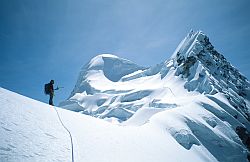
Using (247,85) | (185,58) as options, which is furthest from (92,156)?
(247,85)

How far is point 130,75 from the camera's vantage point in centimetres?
12631

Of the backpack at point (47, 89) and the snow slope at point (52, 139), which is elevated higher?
the backpack at point (47, 89)

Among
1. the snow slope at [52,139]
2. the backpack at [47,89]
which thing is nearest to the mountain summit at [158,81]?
the snow slope at [52,139]

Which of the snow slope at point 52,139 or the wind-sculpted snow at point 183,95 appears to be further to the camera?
the wind-sculpted snow at point 183,95

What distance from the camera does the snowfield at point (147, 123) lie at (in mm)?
8767

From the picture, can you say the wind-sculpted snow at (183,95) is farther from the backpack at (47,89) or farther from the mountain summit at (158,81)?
the backpack at (47,89)

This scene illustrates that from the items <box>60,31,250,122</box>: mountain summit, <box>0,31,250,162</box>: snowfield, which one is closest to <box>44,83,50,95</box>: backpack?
<box>0,31,250,162</box>: snowfield

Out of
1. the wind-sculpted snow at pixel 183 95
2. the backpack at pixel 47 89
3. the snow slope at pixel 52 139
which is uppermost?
the wind-sculpted snow at pixel 183 95

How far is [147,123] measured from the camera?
24.6m

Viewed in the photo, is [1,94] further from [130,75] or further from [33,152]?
[130,75]

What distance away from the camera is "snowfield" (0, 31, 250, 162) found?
8.77m

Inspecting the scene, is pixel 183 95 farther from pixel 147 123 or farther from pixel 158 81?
pixel 147 123

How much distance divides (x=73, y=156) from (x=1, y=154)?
109 inches

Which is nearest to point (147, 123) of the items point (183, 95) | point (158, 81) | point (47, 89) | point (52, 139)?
point (47, 89)
